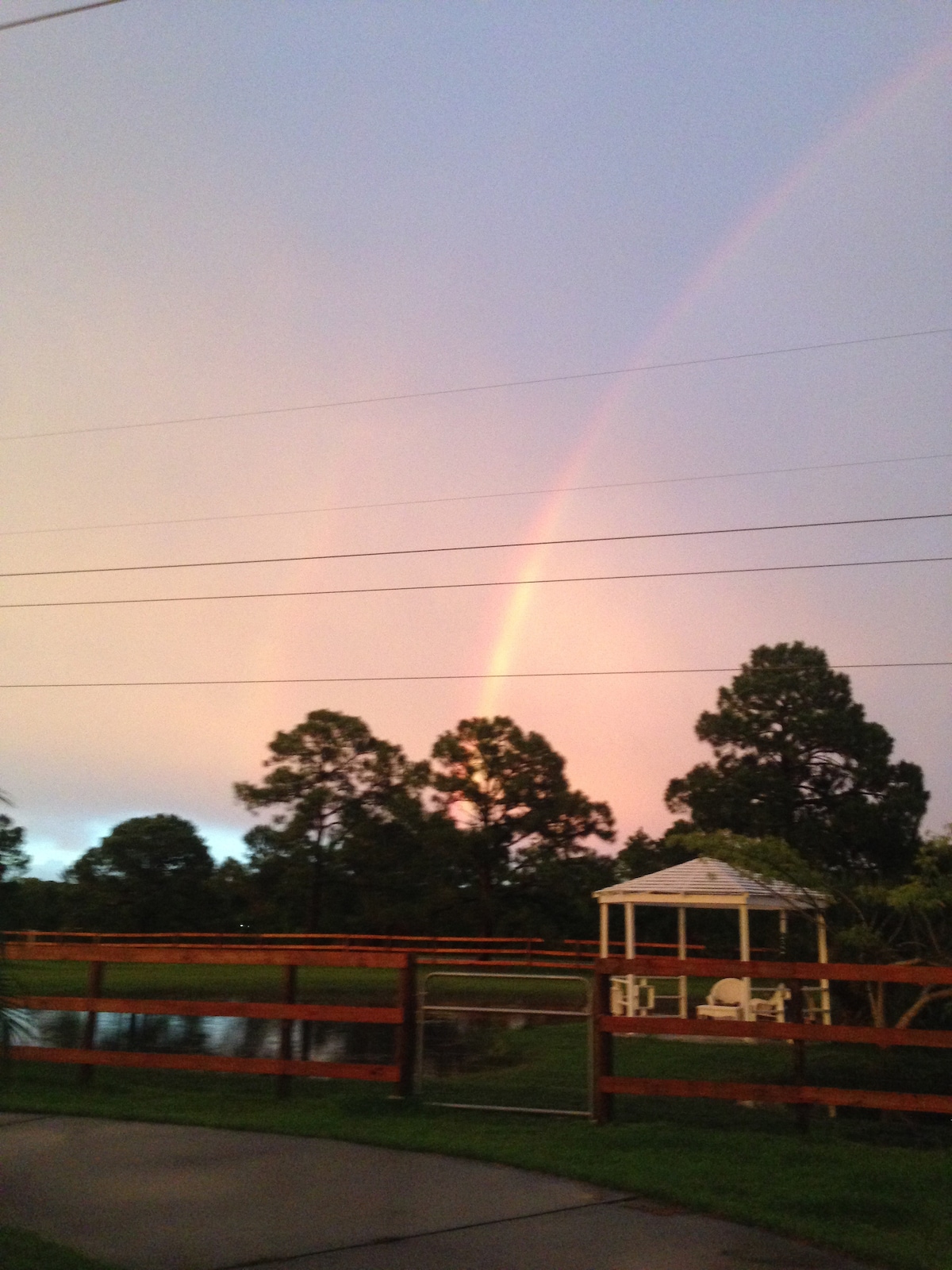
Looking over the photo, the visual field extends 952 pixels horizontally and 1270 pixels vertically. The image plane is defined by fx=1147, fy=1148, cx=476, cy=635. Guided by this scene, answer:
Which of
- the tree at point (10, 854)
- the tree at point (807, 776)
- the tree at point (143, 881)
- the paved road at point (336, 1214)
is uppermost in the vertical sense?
the tree at point (807, 776)

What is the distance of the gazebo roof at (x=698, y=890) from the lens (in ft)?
54.7

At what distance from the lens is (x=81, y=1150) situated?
6.76 m

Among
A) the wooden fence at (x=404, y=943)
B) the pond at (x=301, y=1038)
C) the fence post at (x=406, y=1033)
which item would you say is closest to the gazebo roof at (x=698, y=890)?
the pond at (x=301, y=1038)

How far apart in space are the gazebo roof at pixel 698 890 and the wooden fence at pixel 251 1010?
833 cm

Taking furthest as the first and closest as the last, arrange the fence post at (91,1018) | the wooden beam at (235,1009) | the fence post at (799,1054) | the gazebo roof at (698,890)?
the gazebo roof at (698,890)
the fence post at (91,1018)
the wooden beam at (235,1009)
the fence post at (799,1054)

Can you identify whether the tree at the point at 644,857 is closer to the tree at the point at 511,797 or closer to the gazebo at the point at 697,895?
the tree at the point at 511,797

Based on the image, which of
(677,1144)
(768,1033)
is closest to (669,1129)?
(677,1144)

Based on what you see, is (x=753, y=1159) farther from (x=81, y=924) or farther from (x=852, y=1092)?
(x=81, y=924)

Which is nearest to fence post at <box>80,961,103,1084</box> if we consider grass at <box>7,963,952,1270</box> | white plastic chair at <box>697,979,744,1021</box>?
grass at <box>7,963,952,1270</box>

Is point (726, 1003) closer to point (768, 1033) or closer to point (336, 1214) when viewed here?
point (768, 1033)

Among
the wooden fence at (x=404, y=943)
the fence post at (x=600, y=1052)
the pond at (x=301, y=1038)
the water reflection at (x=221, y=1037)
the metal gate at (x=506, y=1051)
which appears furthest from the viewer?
the wooden fence at (x=404, y=943)

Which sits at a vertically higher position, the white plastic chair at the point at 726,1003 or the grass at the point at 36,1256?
the white plastic chair at the point at 726,1003

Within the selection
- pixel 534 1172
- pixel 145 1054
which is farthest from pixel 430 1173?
pixel 145 1054

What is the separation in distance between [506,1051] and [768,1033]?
6477mm
